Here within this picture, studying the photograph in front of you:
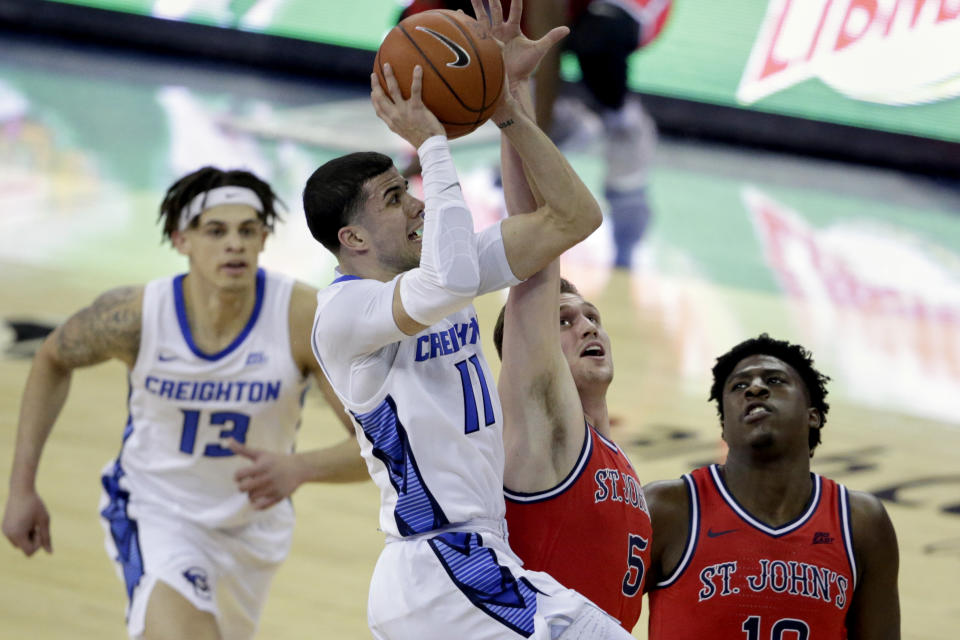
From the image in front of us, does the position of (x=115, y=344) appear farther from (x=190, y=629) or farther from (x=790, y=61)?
(x=790, y=61)

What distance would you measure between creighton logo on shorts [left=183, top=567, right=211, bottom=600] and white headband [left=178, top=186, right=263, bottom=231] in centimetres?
118

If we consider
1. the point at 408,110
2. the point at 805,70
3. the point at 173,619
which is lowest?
the point at 173,619

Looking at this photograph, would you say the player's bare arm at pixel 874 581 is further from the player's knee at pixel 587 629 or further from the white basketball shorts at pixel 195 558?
the white basketball shorts at pixel 195 558

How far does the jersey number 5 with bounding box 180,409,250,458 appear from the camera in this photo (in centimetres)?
465

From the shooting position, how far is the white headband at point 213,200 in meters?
4.81

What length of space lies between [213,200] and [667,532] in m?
2.03

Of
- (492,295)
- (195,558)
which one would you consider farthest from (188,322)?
(492,295)

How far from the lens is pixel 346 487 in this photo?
6.53 m

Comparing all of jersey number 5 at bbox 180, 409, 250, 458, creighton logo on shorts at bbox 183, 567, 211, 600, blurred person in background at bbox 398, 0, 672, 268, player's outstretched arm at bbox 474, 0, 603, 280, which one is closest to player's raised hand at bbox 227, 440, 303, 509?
jersey number 5 at bbox 180, 409, 250, 458

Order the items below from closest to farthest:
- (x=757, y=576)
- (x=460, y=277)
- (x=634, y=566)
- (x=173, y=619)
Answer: (x=460, y=277) < (x=634, y=566) < (x=757, y=576) < (x=173, y=619)

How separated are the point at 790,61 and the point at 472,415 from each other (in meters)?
10.8

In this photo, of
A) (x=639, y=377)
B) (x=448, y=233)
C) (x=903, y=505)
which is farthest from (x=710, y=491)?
(x=639, y=377)

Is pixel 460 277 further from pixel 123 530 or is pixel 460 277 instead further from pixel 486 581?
pixel 123 530

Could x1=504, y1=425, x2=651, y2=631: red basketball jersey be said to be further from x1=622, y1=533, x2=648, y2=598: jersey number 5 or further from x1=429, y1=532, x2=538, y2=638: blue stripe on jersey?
x1=429, y1=532, x2=538, y2=638: blue stripe on jersey
